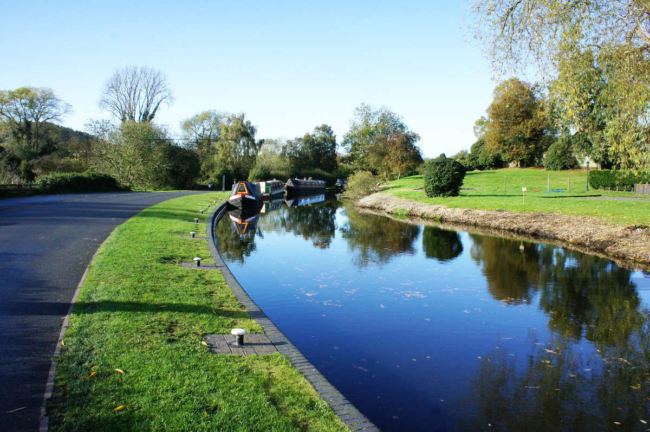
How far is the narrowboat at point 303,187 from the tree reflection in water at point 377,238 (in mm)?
25120

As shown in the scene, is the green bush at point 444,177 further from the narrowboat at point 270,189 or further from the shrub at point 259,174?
the shrub at point 259,174

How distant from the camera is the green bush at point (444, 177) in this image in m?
24.8

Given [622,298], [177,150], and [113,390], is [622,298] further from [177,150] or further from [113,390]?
[177,150]

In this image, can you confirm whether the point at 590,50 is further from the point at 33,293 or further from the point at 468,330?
the point at 33,293

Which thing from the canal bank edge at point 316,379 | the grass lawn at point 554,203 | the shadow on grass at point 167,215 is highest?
the grass lawn at point 554,203

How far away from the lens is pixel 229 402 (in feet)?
11.6

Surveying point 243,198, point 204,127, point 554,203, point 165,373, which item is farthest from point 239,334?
point 204,127

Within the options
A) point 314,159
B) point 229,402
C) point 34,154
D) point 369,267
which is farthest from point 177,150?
point 229,402

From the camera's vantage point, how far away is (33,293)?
6.04 m

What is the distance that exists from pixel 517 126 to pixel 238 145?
3242 centimetres

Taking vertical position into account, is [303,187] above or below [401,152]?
below

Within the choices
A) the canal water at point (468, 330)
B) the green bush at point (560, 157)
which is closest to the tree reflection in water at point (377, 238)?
the canal water at point (468, 330)

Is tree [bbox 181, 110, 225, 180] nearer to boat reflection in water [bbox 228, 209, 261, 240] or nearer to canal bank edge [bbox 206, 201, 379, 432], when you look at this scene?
boat reflection in water [bbox 228, 209, 261, 240]

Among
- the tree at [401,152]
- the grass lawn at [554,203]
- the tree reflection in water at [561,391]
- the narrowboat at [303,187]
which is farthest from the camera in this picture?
the narrowboat at [303,187]
